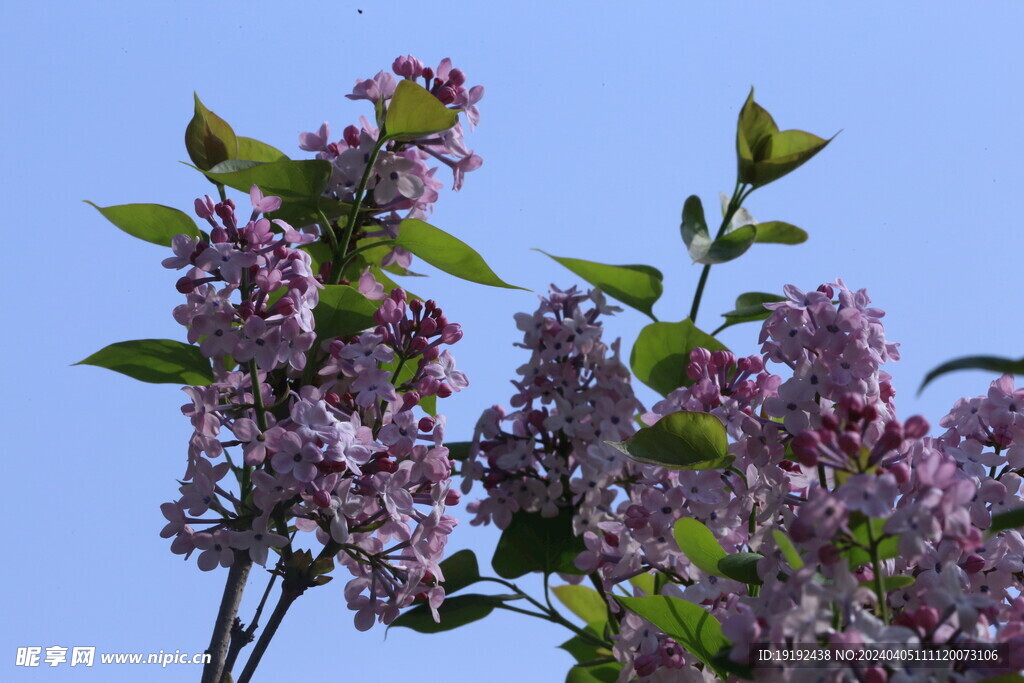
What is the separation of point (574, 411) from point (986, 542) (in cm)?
62

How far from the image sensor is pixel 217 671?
57.3 inches

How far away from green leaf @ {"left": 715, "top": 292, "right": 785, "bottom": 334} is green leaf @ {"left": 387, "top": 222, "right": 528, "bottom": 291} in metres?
0.40

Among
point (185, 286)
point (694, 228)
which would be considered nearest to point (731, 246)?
point (694, 228)

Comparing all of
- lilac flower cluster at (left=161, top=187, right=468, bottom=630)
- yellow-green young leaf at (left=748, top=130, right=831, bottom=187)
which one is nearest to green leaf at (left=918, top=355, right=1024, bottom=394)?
lilac flower cluster at (left=161, top=187, right=468, bottom=630)

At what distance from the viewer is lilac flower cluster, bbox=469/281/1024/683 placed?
2.98ft

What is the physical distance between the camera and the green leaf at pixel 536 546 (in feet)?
5.72

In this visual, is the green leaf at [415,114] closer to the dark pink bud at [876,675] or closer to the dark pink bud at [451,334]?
the dark pink bud at [451,334]

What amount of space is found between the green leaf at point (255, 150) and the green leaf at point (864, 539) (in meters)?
1.25

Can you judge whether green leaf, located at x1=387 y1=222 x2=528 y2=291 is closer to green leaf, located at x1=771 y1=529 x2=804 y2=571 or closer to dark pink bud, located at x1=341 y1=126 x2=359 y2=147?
dark pink bud, located at x1=341 y1=126 x2=359 y2=147

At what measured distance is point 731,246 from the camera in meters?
1.75

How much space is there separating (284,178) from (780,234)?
89 centimetres

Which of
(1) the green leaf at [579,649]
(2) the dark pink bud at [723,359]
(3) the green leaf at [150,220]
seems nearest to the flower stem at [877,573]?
(2) the dark pink bud at [723,359]

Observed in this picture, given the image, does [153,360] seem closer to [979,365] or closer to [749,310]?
[749,310]

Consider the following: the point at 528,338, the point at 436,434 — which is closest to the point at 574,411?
the point at 528,338
